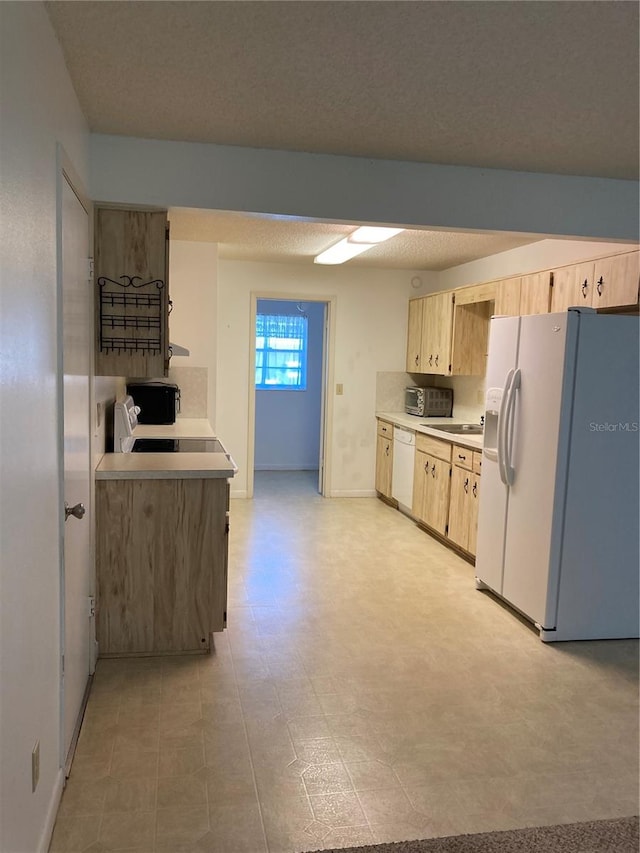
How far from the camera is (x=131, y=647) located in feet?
10.1

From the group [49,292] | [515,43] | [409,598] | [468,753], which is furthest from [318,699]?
[515,43]

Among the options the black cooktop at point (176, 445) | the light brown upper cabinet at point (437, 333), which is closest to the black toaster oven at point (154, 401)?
the black cooktop at point (176, 445)

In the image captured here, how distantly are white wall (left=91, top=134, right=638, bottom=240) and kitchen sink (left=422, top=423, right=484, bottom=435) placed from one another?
244 cm

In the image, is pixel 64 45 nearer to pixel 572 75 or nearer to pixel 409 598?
pixel 572 75

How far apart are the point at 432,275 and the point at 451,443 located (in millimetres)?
2448

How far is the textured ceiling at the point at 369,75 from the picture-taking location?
5.62 ft

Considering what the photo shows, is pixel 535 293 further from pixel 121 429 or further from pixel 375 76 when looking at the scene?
pixel 121 429

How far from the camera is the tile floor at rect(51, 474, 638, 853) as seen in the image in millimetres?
2043

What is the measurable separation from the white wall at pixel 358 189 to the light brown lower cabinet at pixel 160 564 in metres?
1.37

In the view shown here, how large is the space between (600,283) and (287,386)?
484 cm

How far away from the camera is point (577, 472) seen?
339 cm

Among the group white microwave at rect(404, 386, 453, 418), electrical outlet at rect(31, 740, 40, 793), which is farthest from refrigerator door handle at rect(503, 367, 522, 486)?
electrical outlet at rect(31, 740, 40, 793)

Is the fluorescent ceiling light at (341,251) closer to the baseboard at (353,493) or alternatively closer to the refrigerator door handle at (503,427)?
the refrigerator door handle at (503,427)

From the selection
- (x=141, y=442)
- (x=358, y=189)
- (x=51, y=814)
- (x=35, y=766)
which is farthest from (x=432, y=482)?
(x=35, y=766)
